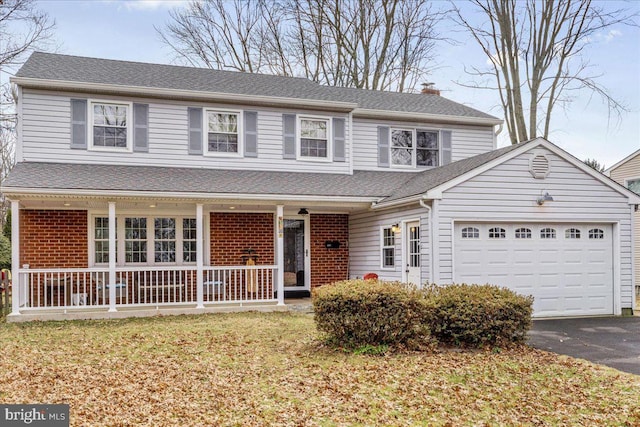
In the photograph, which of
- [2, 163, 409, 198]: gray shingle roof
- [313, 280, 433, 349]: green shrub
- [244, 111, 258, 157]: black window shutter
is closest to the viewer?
[313, 280, 433, 349]: green shrub

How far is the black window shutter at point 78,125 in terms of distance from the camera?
43.1ft

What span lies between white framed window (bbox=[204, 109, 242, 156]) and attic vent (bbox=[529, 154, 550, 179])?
23.5 ft

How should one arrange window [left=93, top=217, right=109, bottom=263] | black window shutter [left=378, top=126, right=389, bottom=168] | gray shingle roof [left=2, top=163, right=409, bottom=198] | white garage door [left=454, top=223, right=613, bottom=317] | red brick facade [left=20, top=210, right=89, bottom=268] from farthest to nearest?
black window shutter [left=378, top=126, right=389, bottom=168]
window [left=93, top=217, right=109, bottom=263]
red brick facade [left=20, top=210, right=89, bottom=268]
white garage door [left=454, top=223, right=613, bottom=317]
gray shingle roof [left=2, top=163, right=409, bottom=198]

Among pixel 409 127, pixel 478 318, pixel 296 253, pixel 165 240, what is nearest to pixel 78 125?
pixel 165 240

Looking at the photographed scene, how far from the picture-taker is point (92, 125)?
1331 centimetres

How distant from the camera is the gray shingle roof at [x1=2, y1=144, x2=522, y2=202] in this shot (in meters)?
Result: 11.7

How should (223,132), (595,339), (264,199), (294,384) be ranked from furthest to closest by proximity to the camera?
(223,132)
(264,199)
(595,339)
(294,384)

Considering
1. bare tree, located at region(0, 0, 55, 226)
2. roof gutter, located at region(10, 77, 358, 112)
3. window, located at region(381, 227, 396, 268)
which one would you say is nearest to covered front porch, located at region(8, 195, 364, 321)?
window, located at region(381, 227, 396, 268)

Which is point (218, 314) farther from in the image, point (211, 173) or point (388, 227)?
point (388, 227)

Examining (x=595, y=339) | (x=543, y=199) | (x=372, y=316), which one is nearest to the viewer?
(x=372, y=316)

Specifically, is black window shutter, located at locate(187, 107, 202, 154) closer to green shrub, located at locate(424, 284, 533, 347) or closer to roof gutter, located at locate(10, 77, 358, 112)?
roof gutter, located at locate(10, 77, 358, 112)

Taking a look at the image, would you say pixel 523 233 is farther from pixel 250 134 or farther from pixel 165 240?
pixel 165 240

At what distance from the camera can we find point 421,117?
16.0m

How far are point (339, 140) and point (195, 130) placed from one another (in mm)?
3889
